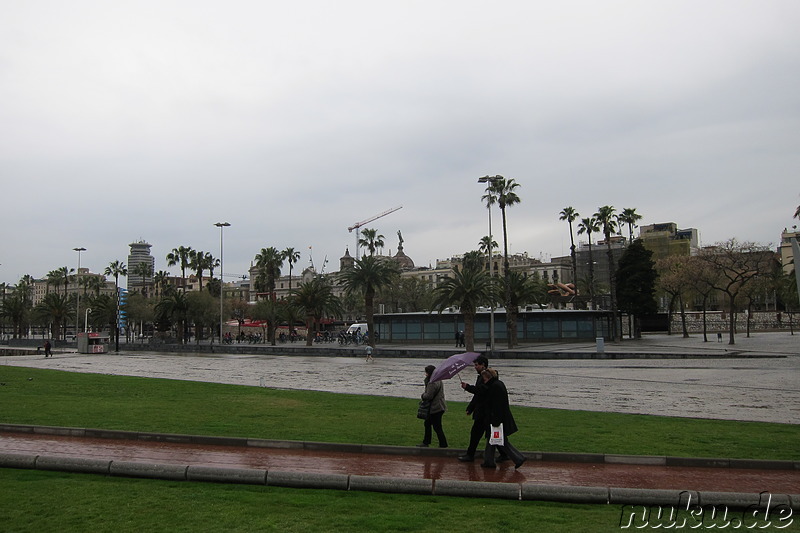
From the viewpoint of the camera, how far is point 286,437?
12812 millimetres

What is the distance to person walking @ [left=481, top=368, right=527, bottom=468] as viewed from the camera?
397 inches

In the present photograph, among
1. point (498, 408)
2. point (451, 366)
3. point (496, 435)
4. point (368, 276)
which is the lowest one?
point (496, 435)

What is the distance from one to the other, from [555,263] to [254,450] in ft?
531

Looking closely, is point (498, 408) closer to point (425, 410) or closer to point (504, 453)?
point (504, 453)

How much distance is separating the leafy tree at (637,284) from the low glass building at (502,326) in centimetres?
816

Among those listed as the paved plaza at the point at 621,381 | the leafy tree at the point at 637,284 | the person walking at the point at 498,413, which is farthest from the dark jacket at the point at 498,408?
the leafy tree at the point at 637,284

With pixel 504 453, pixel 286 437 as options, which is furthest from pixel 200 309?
pixel 504 453

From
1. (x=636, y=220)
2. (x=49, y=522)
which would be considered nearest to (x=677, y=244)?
(x=636, y=220)

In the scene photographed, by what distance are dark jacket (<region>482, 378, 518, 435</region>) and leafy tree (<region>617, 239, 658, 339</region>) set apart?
63.9m

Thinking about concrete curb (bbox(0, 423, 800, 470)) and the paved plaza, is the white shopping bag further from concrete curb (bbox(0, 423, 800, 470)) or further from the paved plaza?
the paved plaza

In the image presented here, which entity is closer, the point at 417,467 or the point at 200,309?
the point at 417,467

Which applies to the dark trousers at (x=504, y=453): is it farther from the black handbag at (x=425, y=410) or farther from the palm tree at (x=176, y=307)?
the palm tree at (x=176, y=307)

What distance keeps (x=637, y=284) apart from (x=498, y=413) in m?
65.5

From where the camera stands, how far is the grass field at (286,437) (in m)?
7.45
